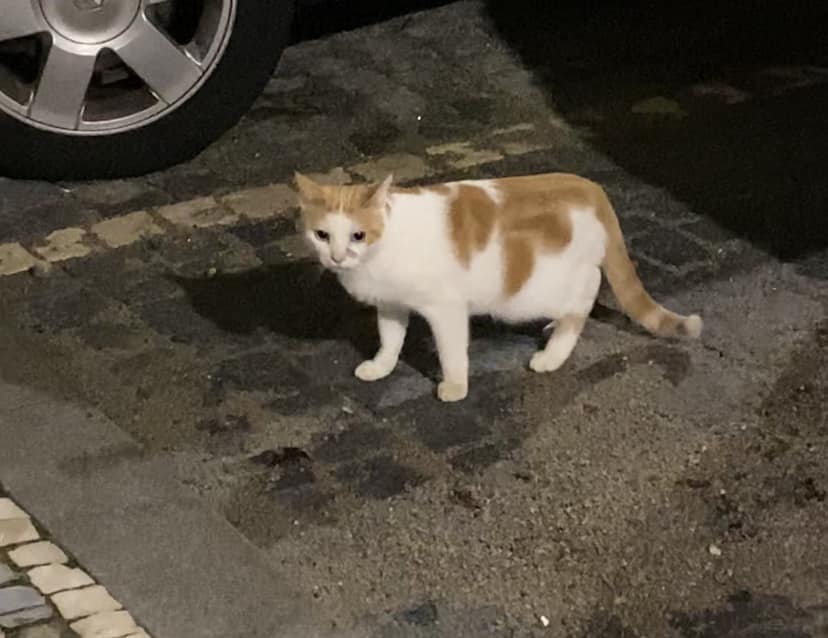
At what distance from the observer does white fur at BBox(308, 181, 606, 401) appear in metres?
2.42

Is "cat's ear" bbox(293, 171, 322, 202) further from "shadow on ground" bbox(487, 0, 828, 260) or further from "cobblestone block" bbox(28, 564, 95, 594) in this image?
"shadow on ground" bbox(487, 0, 828, 260)

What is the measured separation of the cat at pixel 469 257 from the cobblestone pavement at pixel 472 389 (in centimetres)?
9

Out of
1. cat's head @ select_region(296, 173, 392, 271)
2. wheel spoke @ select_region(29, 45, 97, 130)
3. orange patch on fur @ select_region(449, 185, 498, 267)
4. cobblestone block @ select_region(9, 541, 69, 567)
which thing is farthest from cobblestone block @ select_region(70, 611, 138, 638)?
wheel spoke @ select_region(29, 45, 97, 130)

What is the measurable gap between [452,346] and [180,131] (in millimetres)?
1218

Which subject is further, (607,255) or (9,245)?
(9,245)

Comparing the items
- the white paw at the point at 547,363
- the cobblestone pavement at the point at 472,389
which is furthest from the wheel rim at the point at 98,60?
the white paw at the point at 547,363

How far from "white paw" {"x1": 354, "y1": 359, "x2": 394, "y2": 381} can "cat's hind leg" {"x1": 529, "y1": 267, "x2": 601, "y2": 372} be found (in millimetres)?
274

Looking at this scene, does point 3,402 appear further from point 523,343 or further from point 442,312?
point 523,343

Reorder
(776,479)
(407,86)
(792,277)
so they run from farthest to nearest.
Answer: (407,86) < (792,277) < (776,479)

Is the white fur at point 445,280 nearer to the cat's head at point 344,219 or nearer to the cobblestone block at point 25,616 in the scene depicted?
the cat's head at point 344,219

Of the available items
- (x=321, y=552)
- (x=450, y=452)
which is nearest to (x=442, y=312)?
(x=450, y=452)

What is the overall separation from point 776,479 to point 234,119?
1714 millimetres

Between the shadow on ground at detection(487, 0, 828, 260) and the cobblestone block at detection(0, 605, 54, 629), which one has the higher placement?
the shadow on ground at detection(487, 0, 828, 260)

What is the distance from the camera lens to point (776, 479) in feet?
7.79
